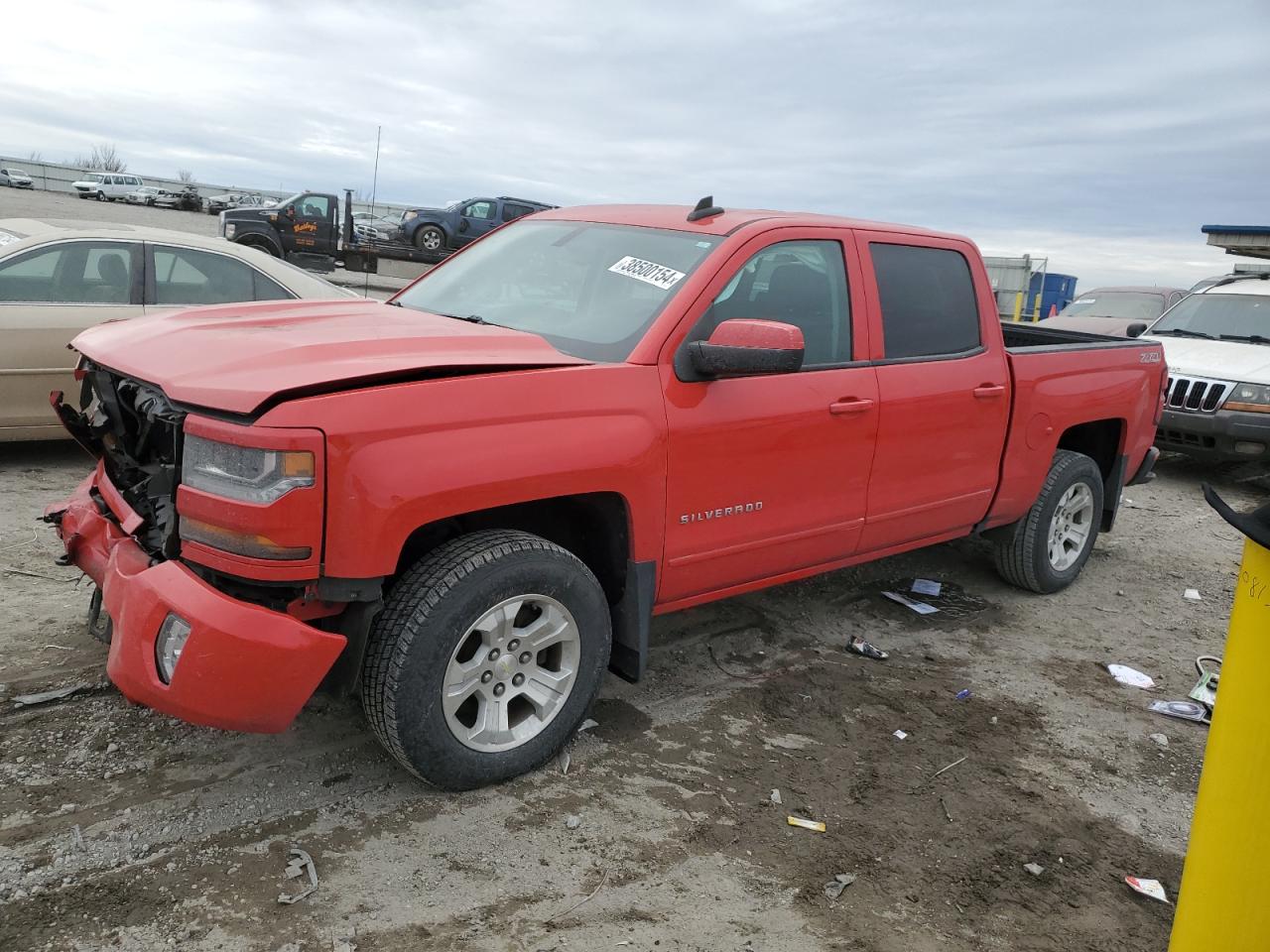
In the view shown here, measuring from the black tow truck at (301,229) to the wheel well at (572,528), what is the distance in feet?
62.4

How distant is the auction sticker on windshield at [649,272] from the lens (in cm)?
371

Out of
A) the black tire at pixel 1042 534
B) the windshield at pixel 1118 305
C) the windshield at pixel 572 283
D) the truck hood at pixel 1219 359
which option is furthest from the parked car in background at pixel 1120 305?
the windshield at pixel 572 283

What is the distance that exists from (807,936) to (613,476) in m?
1.47

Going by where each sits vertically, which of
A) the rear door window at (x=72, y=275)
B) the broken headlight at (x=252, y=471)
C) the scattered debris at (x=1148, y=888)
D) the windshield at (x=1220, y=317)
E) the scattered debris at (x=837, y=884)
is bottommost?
the scattered debris at (x=837, y=884)

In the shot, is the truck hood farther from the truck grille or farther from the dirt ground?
the dirt ground

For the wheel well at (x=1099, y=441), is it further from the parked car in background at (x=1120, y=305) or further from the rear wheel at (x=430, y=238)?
the rear wheel at (x=430, y=238)

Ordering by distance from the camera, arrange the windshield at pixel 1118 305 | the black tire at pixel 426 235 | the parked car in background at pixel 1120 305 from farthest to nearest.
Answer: the black tire at pixel 426 235, the windshield at pixel 1118 305, the parked car in background at pixel 1120 305

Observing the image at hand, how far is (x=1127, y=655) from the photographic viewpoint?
5082 mm

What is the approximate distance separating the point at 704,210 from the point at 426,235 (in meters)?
22.6

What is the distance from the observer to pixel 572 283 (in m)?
3.99

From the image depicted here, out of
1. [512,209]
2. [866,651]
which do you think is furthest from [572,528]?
[512,209]

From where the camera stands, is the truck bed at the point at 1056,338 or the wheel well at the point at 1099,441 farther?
the wheel well at the point at 1099,441

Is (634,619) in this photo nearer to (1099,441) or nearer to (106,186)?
(1099,441)

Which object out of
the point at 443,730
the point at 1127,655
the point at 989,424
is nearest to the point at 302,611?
the point at 443,730
